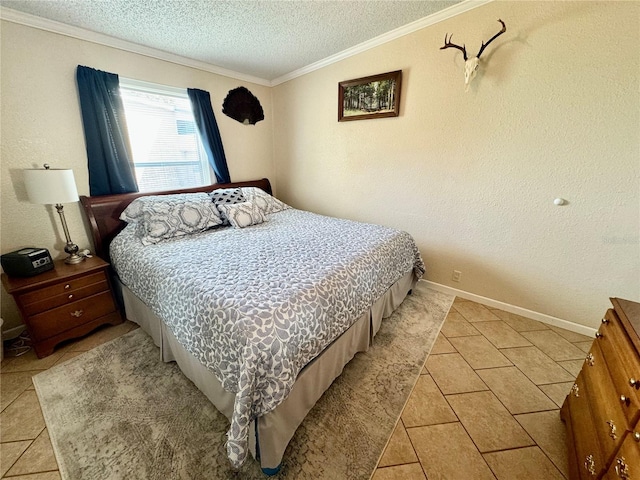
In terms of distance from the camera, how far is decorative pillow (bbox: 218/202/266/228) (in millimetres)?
2436

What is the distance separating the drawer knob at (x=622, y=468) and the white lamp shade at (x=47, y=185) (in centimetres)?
317

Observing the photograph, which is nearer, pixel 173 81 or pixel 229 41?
pixel 229 41

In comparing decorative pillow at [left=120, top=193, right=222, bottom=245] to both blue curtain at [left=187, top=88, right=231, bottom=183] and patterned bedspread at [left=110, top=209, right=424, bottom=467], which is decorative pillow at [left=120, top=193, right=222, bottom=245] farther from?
blue curtain at [left=187, top=88, right=231, bottom=183]

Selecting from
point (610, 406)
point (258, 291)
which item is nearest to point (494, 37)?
point (610, 406)

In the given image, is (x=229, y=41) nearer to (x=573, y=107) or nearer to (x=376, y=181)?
(x=376, y=181)

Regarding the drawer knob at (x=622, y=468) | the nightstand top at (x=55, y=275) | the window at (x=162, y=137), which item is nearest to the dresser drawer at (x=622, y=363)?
the drawer knob at (x=622, y=468)

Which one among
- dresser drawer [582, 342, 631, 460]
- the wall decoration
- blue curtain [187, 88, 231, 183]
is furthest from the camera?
the wall decoration

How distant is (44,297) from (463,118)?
3.53 metres

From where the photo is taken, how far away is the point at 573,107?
1.72 metres

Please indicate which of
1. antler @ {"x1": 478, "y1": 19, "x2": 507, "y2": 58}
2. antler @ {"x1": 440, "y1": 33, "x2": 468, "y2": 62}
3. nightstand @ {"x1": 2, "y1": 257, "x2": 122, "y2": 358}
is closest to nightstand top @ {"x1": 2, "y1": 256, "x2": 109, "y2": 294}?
nightstand @ {"x1": 2, "y1": 257, "x2": 122, "y2": 358}

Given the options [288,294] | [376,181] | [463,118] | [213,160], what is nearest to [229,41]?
[213,160]

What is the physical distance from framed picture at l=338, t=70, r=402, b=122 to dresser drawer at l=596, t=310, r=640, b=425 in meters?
2.24

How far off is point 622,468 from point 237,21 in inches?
129

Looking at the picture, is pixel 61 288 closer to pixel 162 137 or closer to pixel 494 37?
pixel 162 137
